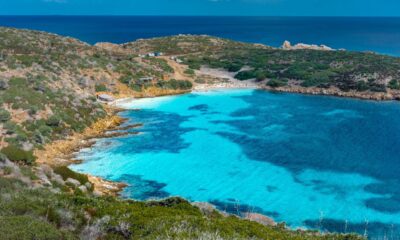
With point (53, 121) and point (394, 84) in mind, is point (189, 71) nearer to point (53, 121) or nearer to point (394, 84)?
point (394, 84)

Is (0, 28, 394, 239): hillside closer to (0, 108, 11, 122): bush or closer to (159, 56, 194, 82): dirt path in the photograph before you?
(0, 108, 11, 122): bush

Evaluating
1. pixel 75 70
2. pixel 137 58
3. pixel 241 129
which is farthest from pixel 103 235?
pixel 137 58

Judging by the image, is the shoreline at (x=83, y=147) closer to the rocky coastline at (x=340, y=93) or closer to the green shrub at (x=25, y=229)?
the green shrub at (x=25, y=229)

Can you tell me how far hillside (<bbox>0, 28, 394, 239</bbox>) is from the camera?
16.2 m

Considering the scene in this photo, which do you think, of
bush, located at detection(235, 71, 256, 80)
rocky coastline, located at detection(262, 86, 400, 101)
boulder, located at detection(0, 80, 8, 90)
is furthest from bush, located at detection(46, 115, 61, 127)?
bush, located at detection(235, 71, 256, 80)

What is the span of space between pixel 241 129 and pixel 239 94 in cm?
2102

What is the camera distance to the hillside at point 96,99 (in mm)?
16219

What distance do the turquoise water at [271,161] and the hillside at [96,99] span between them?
504 centimetres

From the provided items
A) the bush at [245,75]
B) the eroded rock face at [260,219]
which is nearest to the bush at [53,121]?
the eroded rock face at [260,219]

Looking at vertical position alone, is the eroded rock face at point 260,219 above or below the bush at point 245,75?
below

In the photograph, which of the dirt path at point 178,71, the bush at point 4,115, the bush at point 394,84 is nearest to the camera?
the bush at point 4,115

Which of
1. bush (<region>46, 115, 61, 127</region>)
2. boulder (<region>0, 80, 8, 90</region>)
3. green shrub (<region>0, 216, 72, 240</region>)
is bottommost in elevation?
green shrub (<region>0, 216, 72, 240</region>)

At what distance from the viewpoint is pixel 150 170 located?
114 feet

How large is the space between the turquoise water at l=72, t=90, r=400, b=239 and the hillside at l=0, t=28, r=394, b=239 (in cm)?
504
